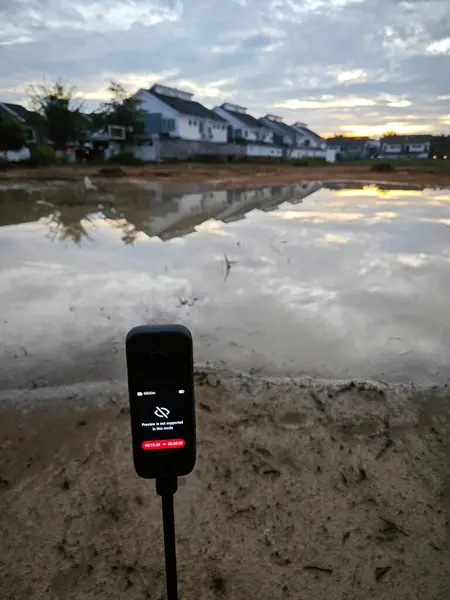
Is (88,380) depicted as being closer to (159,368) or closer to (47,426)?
(47,426)

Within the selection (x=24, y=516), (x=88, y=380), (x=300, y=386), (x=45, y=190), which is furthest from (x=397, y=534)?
(x=45, y=190)

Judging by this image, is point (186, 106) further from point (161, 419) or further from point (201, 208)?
point (161, 419)

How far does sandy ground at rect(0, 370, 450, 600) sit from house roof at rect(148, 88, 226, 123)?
50183 millimetres

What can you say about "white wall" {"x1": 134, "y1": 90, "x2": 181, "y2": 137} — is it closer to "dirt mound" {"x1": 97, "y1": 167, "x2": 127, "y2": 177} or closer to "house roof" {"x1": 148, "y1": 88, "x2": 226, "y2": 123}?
"house roof" {"x1": 148, "y1": 88, "x2": 226, "y2": 123}

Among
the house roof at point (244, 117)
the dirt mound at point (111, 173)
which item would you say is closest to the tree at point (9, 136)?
the dirt mound at point (111, 173)

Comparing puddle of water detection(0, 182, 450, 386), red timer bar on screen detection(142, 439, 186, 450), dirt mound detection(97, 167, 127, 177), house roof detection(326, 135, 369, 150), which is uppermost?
house roof detection(326, 135, 369, 150)

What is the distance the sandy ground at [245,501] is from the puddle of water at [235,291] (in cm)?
80

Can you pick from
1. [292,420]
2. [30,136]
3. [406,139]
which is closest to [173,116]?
[30,136]

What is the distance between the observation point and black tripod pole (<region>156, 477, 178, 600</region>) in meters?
1.67

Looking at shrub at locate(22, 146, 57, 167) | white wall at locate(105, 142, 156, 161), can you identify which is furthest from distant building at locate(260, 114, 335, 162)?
shrub at locate(22, 146, 57, 167)

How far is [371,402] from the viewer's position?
12.6 feet

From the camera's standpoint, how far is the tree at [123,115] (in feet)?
141

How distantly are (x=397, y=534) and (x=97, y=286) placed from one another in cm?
558

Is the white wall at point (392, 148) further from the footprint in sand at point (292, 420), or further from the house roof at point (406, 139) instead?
the footprint in sand at point (292, 420)
